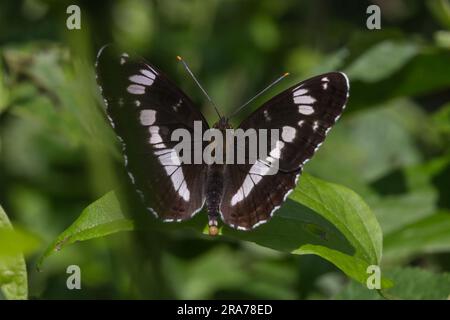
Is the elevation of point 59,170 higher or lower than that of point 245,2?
lower

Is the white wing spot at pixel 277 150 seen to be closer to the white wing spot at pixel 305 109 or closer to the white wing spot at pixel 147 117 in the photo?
the white wing spot at pixel 305 109

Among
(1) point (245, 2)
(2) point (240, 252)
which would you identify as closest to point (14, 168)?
(2) point (240, 252)

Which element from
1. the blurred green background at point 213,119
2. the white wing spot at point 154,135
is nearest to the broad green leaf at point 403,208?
the blurred green background at point 213,119

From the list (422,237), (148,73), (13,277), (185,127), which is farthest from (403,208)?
(13,277)

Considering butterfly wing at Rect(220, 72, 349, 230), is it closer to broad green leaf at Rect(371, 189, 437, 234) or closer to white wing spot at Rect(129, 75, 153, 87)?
white wing spot at Rect(129, 75, 153, 87)

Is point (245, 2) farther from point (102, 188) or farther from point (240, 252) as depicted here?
point (102, 188)

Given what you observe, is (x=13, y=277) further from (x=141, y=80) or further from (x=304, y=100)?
(x=304, y=100)
